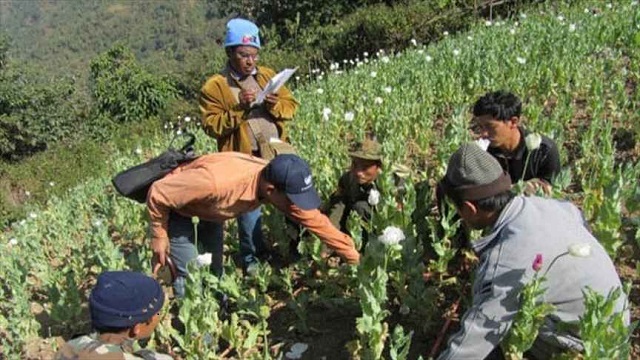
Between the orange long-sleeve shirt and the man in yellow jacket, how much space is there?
71 centimetres

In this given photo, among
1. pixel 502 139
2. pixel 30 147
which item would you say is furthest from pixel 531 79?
pixel 30 147

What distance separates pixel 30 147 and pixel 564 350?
850 inches

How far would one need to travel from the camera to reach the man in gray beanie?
238 centimetres

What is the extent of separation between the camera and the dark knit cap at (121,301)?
2.38 meters

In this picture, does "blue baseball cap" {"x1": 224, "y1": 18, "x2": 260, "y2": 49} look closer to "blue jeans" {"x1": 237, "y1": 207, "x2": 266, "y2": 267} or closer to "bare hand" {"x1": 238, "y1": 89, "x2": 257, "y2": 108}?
"bare hand" {"x1": 238, "y1": 89, "x2": 257, "y2": 108}

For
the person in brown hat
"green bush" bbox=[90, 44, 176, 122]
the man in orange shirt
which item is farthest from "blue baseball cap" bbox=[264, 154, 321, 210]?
"green bush" bbox=[90, 44, 176, 122]

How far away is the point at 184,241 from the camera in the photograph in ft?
11.7

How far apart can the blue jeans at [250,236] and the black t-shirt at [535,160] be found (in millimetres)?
1647

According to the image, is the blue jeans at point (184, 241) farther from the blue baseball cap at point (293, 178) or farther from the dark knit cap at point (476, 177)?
the dark knit cap at point (476, 177)

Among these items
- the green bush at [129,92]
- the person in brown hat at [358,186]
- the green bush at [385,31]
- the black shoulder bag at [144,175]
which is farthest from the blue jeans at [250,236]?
the green bush at [129,92]

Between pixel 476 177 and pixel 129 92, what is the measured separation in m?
19.4

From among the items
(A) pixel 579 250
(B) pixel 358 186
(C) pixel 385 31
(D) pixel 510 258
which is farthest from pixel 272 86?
(C) pixel 385 31

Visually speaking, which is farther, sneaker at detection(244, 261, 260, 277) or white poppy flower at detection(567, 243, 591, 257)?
sneaker at detection(244, 261, 260, 277)

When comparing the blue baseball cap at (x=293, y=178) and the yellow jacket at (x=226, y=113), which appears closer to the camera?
the blue baseball cap at (x=293, y=178)
